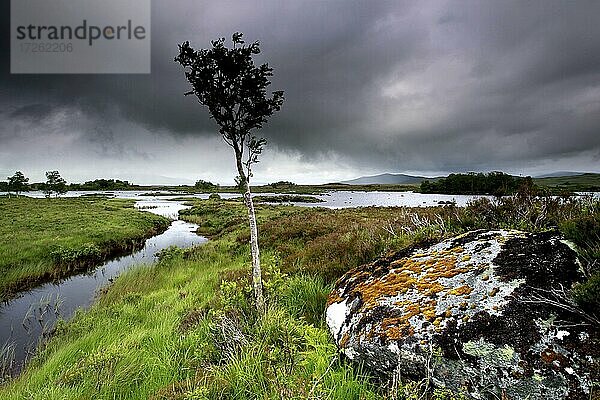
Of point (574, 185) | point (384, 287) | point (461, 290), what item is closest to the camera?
point (461, 290)

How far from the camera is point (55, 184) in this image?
394 feet

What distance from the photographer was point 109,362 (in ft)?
16.6

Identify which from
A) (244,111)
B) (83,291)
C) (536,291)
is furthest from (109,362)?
(83,291)

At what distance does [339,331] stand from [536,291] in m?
2.35

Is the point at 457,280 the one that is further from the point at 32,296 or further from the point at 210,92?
the point at 32,296

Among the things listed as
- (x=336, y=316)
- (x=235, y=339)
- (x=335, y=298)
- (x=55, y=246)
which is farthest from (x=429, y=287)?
(x=55, y=246)

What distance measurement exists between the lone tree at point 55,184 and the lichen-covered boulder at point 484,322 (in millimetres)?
143641

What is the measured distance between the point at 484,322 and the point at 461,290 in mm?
549

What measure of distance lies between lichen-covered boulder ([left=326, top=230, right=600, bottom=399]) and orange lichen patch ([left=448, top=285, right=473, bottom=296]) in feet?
0.04

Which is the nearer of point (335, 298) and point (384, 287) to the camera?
point (384, 287)

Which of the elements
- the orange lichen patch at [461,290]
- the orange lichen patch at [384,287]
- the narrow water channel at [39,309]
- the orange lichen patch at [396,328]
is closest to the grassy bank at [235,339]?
the orange lichen patch at [396,328]

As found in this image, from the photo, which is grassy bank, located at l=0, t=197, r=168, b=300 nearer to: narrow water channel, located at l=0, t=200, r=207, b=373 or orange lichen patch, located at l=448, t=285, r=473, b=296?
narrow water channel, located at l=0, t=200, r=207, b=373

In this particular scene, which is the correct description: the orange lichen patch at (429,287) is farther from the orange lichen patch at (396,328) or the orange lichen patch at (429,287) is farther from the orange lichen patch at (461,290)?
the orange lichen patch at (396,328)

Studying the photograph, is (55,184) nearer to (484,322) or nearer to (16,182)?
(16,182)
